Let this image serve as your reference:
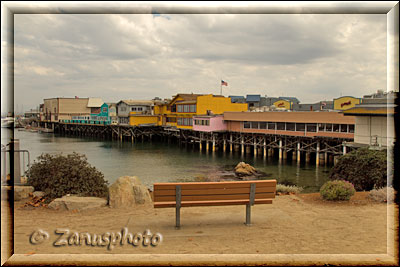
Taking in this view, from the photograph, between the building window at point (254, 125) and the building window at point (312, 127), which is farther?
the building window at point (254, 125)

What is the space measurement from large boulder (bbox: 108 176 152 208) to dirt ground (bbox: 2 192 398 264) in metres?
0.44

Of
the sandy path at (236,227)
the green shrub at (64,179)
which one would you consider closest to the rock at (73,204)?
the sandy path at (236,227)

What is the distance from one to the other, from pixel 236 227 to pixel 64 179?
599 cm

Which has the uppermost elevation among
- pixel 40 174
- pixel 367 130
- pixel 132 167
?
pixel 367 130

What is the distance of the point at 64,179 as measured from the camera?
10.9 m

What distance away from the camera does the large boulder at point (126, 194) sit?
32.7 feet

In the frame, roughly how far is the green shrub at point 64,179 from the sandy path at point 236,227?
1.34 metres

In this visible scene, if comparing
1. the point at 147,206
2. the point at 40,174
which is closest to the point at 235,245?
the point at 147,206

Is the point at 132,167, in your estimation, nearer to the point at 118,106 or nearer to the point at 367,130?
the point at 367,130

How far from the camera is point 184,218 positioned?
8359 mm

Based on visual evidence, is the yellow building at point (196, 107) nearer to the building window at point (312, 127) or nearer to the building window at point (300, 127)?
the building window at point (300, 127)

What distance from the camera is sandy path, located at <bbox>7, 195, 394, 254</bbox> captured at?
6.18m

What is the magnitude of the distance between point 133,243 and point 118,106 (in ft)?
231

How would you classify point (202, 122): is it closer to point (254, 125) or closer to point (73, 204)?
point (254, 125)
